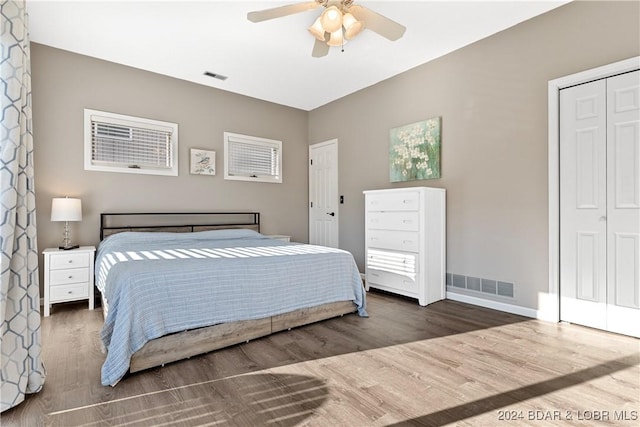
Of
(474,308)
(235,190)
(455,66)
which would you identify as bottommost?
(474,308)

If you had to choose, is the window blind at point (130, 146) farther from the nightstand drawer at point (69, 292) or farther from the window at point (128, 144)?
the nightstand drawer at point (69, 292)

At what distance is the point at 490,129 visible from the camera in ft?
11.4

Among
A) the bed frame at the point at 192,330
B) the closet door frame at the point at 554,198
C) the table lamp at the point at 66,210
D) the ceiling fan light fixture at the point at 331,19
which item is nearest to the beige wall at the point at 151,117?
the bed frame at the point at 192,330

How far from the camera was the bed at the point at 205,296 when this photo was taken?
2.04 metres

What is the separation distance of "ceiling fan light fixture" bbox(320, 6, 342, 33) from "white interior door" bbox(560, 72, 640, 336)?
209 cm

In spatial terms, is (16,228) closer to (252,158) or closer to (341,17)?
(341,17)

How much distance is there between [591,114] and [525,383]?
229cm

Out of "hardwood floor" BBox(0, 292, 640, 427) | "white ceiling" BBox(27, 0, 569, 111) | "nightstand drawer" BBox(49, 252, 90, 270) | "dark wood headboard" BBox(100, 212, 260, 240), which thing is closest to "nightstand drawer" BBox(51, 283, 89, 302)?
"nightstand drawer" BBox(49, 252, 90, 270)

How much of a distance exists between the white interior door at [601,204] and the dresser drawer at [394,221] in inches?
51.5

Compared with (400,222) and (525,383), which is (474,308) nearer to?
(400,222)

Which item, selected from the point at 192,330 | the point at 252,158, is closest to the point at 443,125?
the point at 252,158

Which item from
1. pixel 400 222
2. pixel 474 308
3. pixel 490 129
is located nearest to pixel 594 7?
pixel 490 129

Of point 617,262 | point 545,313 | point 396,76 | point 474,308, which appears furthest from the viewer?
point 396,76

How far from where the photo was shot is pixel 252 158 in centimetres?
528
